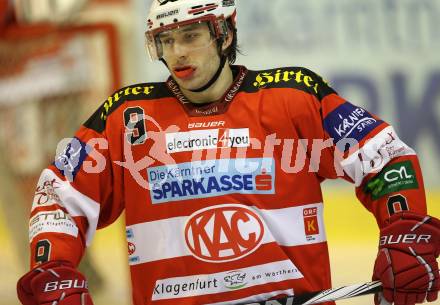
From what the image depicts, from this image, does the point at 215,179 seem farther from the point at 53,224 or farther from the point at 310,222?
the point at 53,224

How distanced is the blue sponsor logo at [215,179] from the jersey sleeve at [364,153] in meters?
0.15

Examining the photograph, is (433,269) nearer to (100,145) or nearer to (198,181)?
(198,181)

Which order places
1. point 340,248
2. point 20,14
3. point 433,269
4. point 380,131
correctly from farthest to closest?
point 340,248, point 20,14, point 380,131, point 433,269

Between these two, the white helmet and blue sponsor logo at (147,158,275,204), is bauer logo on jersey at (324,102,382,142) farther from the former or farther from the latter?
the white helmet

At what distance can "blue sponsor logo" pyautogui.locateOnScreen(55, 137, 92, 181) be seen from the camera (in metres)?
2.98

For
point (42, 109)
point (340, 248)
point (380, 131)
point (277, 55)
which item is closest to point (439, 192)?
point (340, 248)

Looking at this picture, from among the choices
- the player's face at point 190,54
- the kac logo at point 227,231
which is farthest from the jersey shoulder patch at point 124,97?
the kac logo at point 227,231

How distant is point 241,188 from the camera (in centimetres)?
294

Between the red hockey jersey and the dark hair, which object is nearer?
the red hockey jersey

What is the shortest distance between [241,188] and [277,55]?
3511 mm

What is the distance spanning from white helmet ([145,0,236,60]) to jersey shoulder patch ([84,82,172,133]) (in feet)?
0.33

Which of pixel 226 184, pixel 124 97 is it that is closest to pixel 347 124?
pixel 226 184

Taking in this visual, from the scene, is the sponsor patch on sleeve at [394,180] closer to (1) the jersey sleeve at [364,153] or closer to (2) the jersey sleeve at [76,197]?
(1) the jersey sleeve at [364,153]

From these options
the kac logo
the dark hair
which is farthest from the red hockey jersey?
the dark hair
